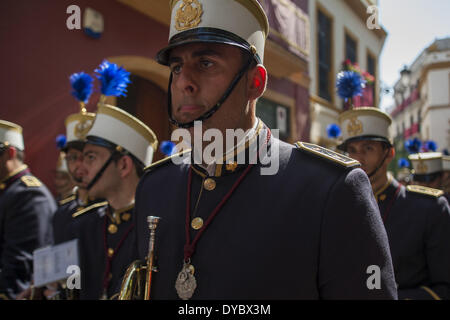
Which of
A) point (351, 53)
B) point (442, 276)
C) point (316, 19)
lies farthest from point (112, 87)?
point (351, 53)

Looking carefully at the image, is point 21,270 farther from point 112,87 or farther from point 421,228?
point 421,228

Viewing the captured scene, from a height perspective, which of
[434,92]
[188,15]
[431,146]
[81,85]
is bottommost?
[188,15]

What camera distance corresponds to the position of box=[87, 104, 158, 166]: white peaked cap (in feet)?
11.3

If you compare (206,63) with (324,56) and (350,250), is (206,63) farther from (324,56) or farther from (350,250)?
(324,56)

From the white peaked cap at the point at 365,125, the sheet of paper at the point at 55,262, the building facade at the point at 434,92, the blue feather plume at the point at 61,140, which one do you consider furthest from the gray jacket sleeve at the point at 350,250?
the building facade at the point at 434,92

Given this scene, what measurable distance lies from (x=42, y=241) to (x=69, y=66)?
254 centimetres

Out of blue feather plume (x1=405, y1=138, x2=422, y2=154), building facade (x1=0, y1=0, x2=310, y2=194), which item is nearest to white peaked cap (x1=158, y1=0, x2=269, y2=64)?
building facade (x1=0, y1=0, x2=310, y2=194)

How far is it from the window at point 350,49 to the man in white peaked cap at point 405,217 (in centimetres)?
1241

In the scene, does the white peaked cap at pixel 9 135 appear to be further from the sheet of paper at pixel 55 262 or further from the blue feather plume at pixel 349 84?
the blue feather plume at pixel 349 84

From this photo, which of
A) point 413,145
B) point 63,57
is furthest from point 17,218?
point 413,145

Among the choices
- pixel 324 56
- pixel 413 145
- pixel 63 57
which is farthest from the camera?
pixel 324 56

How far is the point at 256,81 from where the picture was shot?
1751 millimetres

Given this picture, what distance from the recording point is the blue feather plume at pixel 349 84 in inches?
130

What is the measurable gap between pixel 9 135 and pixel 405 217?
3733mm
